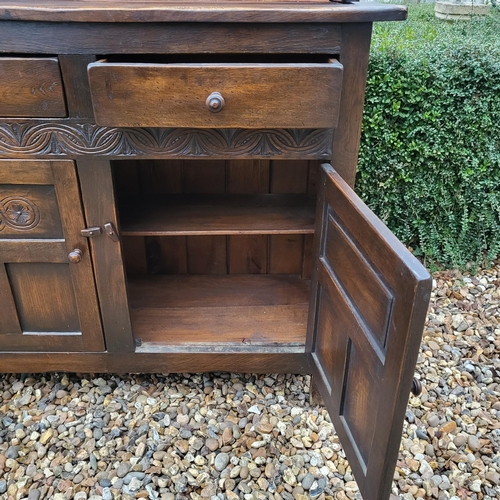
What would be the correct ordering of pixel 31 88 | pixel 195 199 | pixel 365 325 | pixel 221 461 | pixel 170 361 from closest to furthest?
pixel 365 325 < pixel 31 88 < pixel 221 461 < pixel 170 361 < pixel 195 199

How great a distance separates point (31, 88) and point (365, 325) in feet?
3.01

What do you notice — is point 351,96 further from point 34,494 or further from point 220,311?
point 34,494

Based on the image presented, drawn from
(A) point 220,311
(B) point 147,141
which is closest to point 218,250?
(A) point 220,311

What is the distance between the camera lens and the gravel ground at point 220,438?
1294 millimetres

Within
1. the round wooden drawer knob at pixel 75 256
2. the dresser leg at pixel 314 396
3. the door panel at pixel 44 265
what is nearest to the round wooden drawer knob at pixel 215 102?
the door panel at pixel 44 265

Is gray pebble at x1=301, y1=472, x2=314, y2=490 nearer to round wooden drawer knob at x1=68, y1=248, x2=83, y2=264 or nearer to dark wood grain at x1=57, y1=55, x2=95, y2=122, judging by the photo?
round wooden drawer knob at x1=68, y1=248, x2=83, y2=264

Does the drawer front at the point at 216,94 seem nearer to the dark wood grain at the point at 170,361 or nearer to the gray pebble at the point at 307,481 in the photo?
the dark wood grain at the point at 170,361

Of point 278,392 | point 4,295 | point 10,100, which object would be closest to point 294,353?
point 278,392

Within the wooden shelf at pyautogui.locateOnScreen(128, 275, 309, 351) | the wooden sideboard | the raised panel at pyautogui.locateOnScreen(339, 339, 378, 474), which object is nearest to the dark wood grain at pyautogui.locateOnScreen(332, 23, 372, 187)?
the wooden sideboard

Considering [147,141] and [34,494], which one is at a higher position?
[147,141]

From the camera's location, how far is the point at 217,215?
58.9 inches

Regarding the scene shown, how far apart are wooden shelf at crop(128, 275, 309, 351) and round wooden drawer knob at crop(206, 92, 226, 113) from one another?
75 cm

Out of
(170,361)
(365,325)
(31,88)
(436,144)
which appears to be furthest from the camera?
(436,144)

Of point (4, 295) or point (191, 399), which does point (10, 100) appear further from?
point (191, 399)
